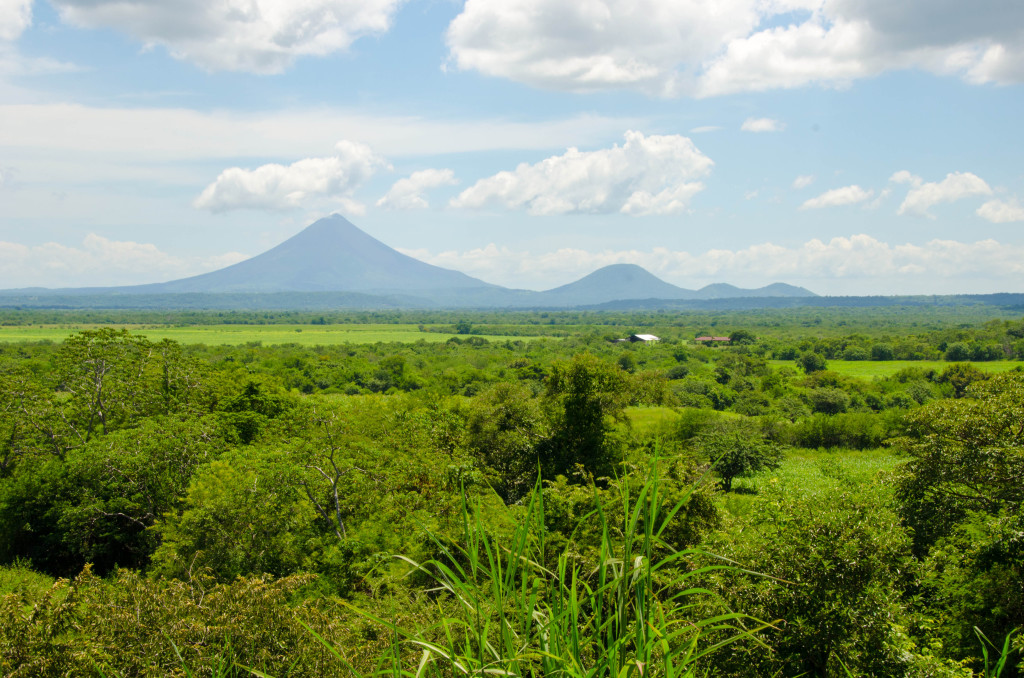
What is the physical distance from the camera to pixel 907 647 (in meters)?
9.86

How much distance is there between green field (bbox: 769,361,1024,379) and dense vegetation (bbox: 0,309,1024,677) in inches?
1809

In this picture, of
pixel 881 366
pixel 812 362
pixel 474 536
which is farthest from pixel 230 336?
pixel 474 536

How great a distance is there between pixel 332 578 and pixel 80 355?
15762 mm

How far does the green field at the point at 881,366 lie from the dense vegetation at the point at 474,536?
45941mm

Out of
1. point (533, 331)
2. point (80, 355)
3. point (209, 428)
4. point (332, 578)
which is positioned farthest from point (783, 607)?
point (533, 331)

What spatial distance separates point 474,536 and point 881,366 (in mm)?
101859

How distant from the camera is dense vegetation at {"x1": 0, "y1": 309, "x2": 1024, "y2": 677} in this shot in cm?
296

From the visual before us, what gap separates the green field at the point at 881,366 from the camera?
3095 inches

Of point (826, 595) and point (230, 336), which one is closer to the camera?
point (826, 595)

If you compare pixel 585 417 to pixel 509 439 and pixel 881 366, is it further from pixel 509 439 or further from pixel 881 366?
pixel 881 366

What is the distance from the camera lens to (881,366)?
89.8 metres

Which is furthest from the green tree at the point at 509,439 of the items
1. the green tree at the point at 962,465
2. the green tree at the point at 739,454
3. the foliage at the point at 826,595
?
the foliage at the point at 826,595

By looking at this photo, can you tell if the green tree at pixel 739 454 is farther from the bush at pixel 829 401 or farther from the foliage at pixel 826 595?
the bush at pixel 829 401

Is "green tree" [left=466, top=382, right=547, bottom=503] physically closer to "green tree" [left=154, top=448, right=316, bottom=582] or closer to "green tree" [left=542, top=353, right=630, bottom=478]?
"green tree" [left=542, top=353, right=630, bottom=478]
